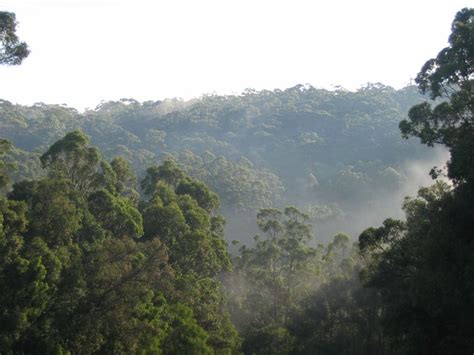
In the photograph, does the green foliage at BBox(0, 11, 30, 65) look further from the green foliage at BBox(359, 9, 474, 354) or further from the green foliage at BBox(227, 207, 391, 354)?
the green foliage at BBox(227, 207, 391, 354)

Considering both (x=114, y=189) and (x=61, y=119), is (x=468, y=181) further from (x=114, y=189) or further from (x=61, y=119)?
(x=61, y=119)

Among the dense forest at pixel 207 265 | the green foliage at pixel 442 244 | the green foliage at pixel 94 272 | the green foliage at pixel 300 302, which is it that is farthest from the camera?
the green foliage at pixel 300 302

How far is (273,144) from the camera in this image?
4786 inches

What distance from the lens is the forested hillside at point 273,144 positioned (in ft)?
293

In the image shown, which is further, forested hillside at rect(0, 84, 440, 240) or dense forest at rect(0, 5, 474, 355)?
forested hillside at rect(0, 84, 440, 240)

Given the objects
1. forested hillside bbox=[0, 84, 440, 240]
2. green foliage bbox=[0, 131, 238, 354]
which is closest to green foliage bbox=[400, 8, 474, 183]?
green foliage bbox=[0, 131, 238, 354]

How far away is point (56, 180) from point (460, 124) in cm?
1680

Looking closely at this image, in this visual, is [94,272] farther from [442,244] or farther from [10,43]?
[442,244]

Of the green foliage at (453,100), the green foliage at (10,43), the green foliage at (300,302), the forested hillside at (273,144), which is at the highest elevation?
the forested hillside at (273,144)

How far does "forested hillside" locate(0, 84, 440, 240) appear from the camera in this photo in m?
89.4

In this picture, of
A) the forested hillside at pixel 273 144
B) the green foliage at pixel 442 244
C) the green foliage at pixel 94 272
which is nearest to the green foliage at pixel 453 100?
the green foliage at pixel 442 244

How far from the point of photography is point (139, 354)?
22969 millimetres

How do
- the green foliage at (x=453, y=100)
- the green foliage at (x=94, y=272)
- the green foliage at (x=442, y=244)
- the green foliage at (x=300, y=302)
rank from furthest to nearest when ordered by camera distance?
the green foliage at (x=300, y=302), the green foliage at (x=94, y=272), the green foliage at (x=453, y=100), the green foliage at (x=442, y=244)

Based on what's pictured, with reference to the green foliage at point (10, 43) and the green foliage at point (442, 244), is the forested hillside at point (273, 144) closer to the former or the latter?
the green foliage at point (10, 43)
